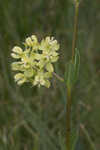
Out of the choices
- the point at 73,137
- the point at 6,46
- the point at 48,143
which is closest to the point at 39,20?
the point at 6,46

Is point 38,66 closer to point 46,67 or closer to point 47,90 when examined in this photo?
point 46,67

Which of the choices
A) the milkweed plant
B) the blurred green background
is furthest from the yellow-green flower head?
the blurred green background

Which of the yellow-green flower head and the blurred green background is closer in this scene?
the yellow-green flower head

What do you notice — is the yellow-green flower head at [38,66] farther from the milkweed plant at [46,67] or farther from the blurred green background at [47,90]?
the blurred green background at [47,90]

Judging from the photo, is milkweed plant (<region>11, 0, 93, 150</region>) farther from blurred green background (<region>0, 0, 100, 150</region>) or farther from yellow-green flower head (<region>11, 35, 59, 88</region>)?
blurred green background (<region>0, 0, 100, 150</region>)

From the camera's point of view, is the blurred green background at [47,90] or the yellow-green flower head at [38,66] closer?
the yellow-green flower head at [38,66]

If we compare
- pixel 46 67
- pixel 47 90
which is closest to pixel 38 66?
pixel 46 67

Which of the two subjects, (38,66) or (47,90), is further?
(47,90)

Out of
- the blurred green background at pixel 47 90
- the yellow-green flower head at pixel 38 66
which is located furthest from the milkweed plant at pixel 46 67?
the blurred green background at pixel 47 90

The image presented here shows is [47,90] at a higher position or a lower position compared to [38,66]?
lower
